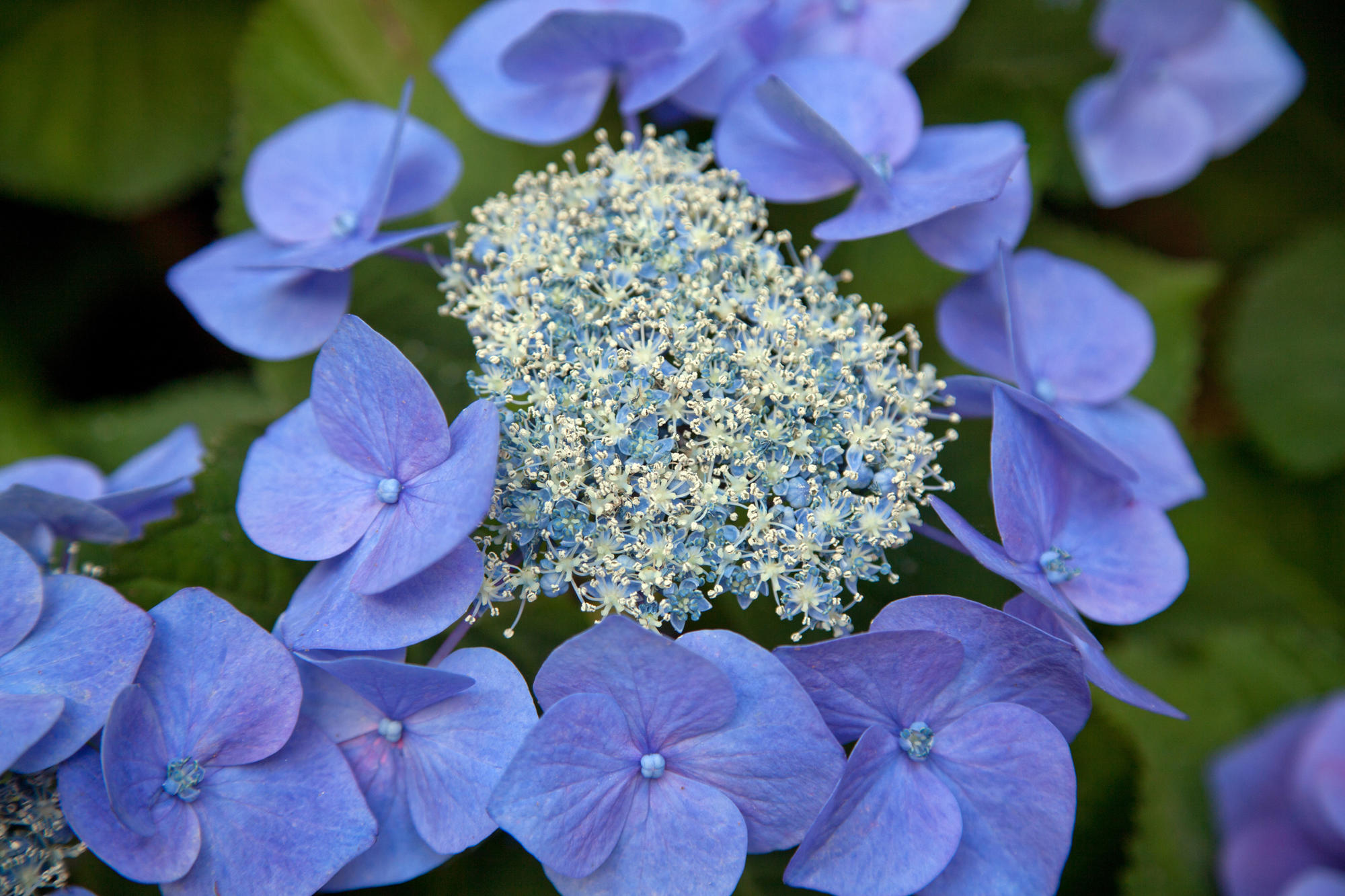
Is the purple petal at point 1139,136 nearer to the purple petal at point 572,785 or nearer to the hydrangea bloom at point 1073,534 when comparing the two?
the hydrangea bloom at point 1073,534

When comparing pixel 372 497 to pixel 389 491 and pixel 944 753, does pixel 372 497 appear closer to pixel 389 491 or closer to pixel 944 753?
pixel 389 491

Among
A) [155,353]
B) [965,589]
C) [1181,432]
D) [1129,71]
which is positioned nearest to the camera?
[965,589]

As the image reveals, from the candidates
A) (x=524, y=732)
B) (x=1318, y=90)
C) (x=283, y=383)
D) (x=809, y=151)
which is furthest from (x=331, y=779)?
(x=1318, y=90)

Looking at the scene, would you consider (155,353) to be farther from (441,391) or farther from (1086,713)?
(1086,713)

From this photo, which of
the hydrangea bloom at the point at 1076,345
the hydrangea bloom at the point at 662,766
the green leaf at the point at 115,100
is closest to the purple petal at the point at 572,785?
the hydrangea bloom at the point at 662,766

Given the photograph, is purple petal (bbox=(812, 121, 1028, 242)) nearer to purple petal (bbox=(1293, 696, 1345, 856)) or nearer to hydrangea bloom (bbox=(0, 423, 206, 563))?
hydrangea bloom (bbox=(0, 423, 206, 563))
